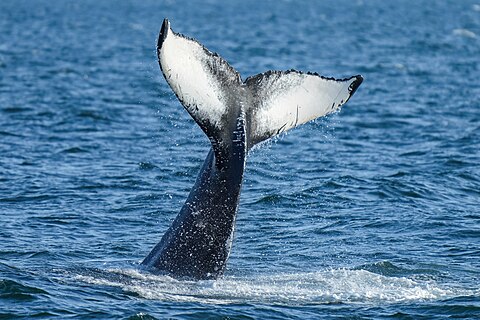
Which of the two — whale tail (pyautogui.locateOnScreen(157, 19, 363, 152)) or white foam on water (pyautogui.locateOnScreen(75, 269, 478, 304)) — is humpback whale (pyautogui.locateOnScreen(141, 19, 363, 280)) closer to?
whale tail (pyautogui.locateOnScreen(157, 19, 363, 152))

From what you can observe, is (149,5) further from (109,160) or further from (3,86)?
(109,160)

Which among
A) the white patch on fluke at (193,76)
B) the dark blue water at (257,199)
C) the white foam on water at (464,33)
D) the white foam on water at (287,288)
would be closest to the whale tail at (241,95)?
the white patch on fluke at (193,76)

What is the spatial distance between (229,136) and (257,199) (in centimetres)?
633

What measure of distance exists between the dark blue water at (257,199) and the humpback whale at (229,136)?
36cm

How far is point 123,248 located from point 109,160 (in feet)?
22.7

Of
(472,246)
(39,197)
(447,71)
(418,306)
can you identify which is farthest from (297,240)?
(447,71)

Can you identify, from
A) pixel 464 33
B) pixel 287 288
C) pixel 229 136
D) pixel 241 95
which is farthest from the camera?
pixel 464 33

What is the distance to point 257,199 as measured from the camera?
17.8 meters

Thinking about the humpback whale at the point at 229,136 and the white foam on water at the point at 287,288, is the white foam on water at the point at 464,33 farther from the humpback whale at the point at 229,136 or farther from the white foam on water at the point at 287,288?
the humpback whale at the point at 229,136

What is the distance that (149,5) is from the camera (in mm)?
97062

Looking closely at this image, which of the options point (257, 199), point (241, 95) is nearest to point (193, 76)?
point (241, 95)

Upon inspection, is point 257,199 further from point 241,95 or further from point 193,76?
point 193,76

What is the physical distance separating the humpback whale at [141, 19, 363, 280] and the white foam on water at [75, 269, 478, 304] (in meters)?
0.20

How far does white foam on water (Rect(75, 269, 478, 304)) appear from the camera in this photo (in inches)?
469
